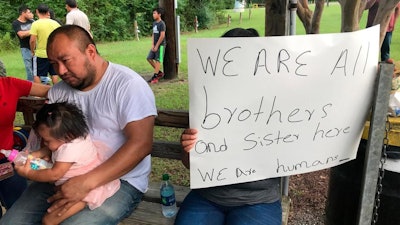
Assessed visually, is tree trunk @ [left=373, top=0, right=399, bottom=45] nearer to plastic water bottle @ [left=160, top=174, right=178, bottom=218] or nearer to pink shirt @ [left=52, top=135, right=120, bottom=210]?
plastic water bottle @ [left=160, top=174, right=178, bottom=218]

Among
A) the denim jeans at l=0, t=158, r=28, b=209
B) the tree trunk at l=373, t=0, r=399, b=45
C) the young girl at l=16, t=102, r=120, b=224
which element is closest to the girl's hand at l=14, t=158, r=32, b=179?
the young girl at l=16, t=102, r=120, b=224

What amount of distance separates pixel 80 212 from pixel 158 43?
6760 millimetres

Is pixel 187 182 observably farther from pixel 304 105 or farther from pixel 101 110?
pixel 304 105

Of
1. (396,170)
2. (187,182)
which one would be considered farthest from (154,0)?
(396,170)

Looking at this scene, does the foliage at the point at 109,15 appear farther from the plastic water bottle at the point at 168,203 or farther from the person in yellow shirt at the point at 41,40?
the plastic water bottle at the point at 168,203

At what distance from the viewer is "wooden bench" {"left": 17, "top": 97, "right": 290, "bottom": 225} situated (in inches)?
86.6

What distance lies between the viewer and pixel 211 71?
162cm

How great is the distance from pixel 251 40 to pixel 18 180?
189cm

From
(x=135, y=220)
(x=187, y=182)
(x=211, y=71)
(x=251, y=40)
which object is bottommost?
(x=187, y=182)

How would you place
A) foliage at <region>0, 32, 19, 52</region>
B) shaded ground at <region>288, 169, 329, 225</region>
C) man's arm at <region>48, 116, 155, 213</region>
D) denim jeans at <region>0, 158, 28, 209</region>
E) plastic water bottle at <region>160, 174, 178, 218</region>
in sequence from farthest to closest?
foliage at <region>0, 32, 19, 52</region> < shaded ground at <region>288, 169, 329, 225</region> < denim jeans at <region>0, 158, 28, 209</region> < plastic water bottle at <region>160, 174, 178, 218</region> < man's arm at <region>48, 116, 155, 213</region>

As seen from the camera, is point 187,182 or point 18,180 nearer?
point 18,180

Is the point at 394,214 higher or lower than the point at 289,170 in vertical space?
lower

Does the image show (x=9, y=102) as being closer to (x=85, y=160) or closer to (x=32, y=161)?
(x=32, y=161)

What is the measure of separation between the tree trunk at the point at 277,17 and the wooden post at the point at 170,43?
608cm
